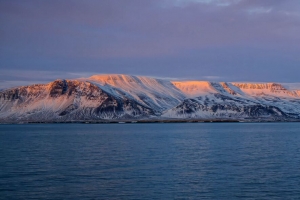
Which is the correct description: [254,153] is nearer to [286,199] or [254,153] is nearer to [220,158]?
[220,158]

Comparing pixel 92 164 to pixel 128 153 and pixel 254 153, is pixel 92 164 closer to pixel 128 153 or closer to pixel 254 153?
pixel 128 153

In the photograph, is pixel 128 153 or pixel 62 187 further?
pixel 128 153

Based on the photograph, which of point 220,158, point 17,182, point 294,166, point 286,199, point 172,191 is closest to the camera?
point 286,199

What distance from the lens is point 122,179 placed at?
41531mm

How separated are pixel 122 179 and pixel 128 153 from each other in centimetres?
2360

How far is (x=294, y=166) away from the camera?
49.2m

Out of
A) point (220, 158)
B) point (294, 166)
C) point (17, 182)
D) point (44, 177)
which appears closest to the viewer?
point (17, 182)

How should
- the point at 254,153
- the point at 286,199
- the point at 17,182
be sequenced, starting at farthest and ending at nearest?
1. the point at 254,153
2. the point at 17,182
3. the point at 286,199

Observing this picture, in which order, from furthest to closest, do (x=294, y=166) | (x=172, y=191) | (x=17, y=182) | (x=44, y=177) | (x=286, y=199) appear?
(x=294, y=166) < (x=44, y=177) < (x=17, y=182) < (x=172, y=191) < (x=286, y=199)

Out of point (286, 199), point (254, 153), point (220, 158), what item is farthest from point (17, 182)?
point (254, 153)

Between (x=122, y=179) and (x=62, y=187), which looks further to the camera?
(x=122, y=179)

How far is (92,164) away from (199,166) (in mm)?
11405

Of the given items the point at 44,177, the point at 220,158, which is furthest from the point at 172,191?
the point at 220,158

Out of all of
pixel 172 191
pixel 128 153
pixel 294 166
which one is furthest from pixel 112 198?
pixel 128 153
